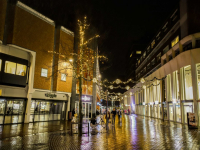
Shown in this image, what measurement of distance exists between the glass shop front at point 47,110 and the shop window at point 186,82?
1781 centimetres

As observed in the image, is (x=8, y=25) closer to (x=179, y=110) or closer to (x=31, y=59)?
(x=31, y=59)

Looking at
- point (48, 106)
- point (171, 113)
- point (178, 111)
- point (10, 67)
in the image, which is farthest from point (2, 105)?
point (171, 113)

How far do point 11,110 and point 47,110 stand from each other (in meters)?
5.80

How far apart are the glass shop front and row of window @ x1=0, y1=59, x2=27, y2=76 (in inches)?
176

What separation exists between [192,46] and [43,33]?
20.1 m

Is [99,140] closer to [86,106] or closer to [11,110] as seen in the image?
[11,110]

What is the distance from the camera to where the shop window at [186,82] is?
25.6 metres

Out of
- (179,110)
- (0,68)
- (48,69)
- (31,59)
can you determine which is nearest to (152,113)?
(179,110)

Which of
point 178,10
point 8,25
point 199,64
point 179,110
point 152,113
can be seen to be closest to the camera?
point 8,25

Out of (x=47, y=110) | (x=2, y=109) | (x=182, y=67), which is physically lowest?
(x=47, y=110)

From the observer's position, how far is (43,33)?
82.1 ft

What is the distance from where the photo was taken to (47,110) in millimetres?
26078

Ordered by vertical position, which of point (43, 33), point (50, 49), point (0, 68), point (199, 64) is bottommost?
point (0, 68)

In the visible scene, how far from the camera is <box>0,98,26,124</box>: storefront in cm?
2027
